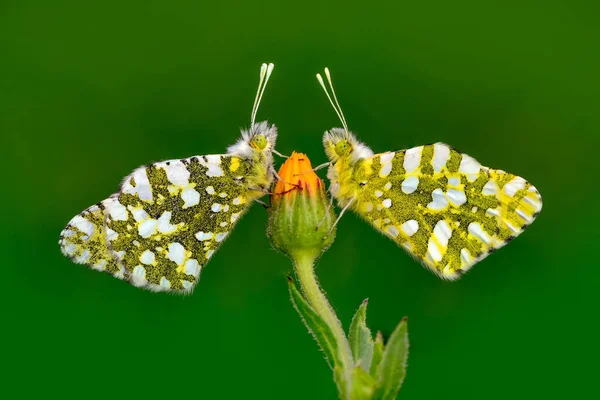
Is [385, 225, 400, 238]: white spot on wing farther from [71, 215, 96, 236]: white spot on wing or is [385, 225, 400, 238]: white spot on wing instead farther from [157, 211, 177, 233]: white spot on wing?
[71, 215, 96, 236]: white spot on wing

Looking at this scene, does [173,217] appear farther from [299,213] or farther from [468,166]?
[468,166]

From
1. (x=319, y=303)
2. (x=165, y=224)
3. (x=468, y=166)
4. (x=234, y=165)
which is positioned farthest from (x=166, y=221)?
(x=468, y=166)

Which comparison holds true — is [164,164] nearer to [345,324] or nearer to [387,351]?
[387,351]

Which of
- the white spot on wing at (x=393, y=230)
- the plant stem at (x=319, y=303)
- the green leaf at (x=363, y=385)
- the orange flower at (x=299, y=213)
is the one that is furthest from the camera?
the white spot on wing at (x=393, y=230)

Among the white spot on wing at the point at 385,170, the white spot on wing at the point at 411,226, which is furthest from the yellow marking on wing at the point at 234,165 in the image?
the white spot on wing at the point at 411,226

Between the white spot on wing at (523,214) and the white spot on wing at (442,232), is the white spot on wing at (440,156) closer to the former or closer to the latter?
the white spot on wing at (442,232)
